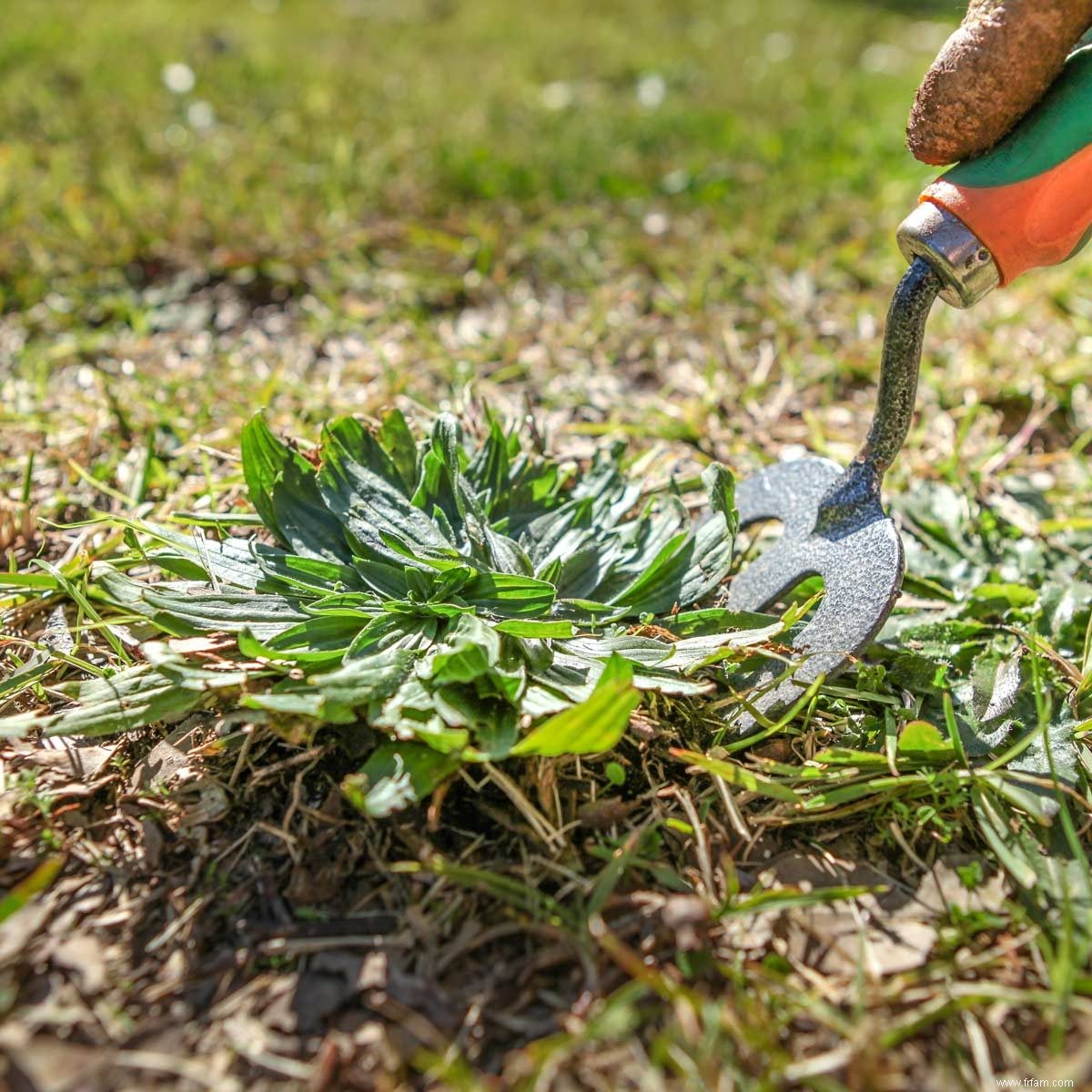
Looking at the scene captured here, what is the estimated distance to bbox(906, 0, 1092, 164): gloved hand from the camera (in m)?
1.46

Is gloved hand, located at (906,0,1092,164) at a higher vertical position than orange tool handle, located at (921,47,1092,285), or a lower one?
higher

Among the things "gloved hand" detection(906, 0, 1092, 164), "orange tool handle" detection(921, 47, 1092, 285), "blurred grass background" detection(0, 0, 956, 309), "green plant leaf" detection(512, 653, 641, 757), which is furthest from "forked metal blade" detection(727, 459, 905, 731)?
"blurred grass background" detection(0, 0, 956, 309)

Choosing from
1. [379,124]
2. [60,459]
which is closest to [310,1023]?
[60,459]

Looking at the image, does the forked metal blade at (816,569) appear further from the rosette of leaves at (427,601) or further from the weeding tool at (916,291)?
the rosette of leaves at (427,601)

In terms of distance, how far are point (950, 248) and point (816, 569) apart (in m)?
0.55

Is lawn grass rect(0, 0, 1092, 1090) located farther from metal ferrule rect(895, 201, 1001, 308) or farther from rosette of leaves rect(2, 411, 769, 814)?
metal ferrule rect(895, 201, 1001, 308)

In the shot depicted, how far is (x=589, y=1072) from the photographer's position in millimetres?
1158

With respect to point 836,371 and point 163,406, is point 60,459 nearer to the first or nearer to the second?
point 163,406

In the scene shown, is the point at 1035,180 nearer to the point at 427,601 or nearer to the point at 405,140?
the point at 427,601

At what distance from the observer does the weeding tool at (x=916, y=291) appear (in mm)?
1501

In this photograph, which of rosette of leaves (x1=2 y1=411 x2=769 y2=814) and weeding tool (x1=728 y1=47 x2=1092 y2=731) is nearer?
rosette of leaves (x1=2 y1=411 x2=769 y2=814)

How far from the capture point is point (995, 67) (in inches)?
58.1

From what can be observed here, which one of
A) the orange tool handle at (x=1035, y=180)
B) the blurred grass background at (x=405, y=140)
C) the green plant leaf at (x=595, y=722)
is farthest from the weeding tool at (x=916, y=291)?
the blurred grass background at (x=405, y=140)

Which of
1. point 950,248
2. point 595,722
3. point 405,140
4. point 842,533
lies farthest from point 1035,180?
point 405,140
